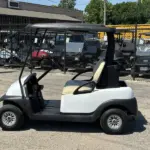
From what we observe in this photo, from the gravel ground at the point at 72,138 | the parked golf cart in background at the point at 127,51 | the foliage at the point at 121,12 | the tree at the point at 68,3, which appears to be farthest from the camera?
the tree at the point at 68,3

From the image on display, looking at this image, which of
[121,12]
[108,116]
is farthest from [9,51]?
[121,12]

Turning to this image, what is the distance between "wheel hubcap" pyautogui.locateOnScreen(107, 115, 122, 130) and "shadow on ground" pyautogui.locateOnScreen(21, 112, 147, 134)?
8.5 inches

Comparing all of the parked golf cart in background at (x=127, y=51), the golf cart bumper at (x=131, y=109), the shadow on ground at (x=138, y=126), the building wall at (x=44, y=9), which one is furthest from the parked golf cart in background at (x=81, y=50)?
the building wall at (x=44, y=9)

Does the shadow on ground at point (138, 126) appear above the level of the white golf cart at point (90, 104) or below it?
below

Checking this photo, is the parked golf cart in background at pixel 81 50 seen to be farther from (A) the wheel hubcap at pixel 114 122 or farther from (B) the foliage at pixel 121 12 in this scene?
(B) the foliage at pixel 121 12

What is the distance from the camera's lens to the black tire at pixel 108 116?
21.7 ft

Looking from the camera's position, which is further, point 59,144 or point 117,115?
point 117,115

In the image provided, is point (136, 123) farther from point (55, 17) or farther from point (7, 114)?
point (55, 17)

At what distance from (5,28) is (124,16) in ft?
173

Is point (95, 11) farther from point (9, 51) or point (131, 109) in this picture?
point (131, 109)

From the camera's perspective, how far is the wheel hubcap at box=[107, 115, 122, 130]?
21.8ft

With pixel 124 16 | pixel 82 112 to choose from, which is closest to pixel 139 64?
pixel 82 112

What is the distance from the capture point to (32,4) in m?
53.1

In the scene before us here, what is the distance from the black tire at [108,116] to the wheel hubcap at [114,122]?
4 cm
